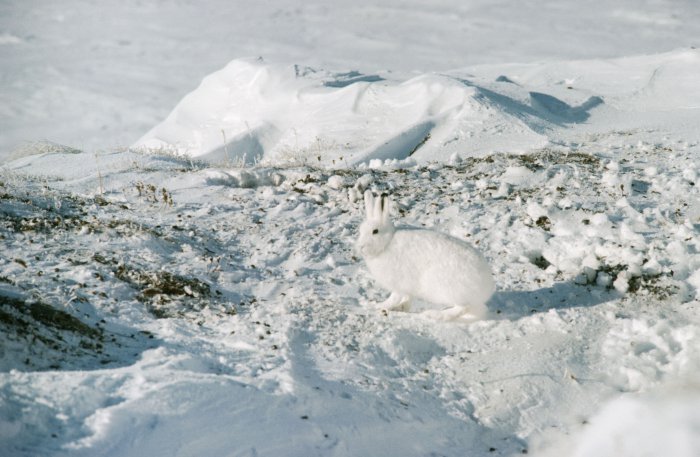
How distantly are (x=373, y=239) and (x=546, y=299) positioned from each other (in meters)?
1.51

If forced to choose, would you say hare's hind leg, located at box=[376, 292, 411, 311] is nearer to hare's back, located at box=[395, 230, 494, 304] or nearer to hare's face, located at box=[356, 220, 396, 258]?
hare's back, located at box=[395, 230, 494, 304]

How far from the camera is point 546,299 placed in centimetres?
479

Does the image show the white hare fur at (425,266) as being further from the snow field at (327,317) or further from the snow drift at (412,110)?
the snow drift at (412,110)

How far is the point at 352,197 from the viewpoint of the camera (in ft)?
22.5

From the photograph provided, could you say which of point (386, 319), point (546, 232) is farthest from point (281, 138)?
point (386, 319)

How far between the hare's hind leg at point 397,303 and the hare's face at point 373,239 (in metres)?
0.38

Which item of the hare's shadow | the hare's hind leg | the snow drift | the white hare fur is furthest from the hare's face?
the snow drift

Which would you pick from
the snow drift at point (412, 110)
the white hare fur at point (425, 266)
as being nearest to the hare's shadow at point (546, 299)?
the white hare fur at point (425, 266)

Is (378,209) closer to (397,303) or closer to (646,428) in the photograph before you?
(397,303)

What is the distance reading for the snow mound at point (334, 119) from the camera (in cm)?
998

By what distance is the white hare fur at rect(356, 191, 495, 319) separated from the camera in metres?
4.30

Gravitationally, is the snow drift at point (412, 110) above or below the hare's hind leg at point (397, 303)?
above

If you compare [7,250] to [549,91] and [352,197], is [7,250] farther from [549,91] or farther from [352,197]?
[549,91]

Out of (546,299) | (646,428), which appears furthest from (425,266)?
(646,428)
